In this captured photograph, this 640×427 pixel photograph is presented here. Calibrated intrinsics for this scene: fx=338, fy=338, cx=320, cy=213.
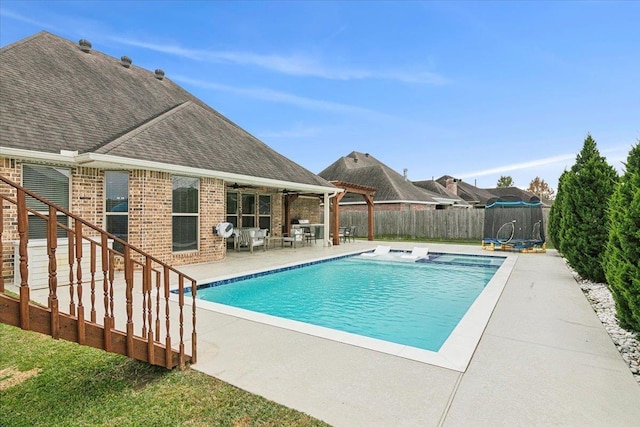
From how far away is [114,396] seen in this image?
2.97 metres

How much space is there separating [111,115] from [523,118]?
63.4 ft

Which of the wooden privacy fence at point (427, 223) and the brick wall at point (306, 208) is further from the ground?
the brick wall at point (306, 208)

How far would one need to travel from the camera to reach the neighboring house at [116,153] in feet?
25.1

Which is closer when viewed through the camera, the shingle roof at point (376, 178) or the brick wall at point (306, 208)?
the brick wall at point (306, 208)

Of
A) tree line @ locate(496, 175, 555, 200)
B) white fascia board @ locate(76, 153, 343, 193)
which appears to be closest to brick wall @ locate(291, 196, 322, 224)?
white fascia board @ locate(76, 153, 343, 193)

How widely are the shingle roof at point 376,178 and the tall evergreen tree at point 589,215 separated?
53.4 ft

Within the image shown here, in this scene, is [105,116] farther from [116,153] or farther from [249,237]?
[249,237]

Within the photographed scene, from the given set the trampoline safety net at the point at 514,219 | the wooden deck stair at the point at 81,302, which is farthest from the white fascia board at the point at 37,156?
the trampoline safety net at the point at 514,219

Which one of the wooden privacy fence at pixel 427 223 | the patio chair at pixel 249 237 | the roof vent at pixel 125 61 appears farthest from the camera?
the wooden privacy fence at pixel 427 223

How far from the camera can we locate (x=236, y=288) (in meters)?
7.60

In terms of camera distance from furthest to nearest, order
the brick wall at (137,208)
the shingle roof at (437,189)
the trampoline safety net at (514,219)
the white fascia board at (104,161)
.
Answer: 1. the shingle roof at (437,189)
2. the trampoline safety net at (514,219)
3. the brick wall at (137,208)
4. the white fascia board at (104,161)

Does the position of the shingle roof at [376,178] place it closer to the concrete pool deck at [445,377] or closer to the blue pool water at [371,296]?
the blue pool water at [371,296]

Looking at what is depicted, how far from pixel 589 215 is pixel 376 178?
20084 mm

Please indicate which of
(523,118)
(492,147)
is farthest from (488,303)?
(492,147)
